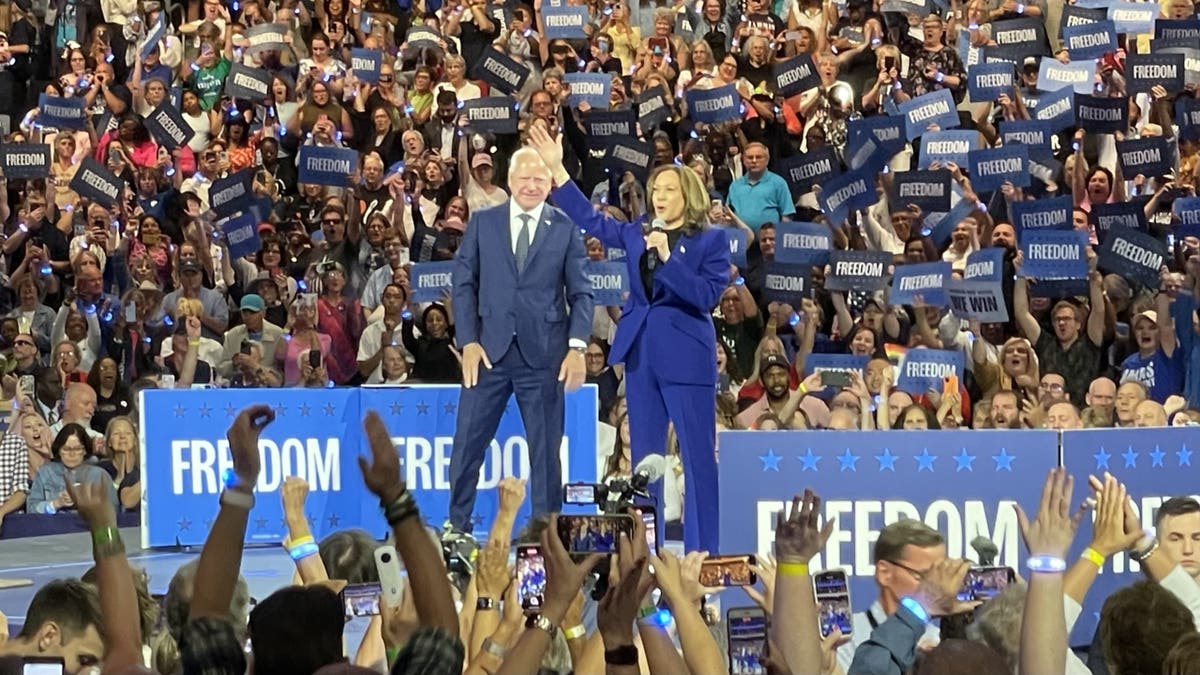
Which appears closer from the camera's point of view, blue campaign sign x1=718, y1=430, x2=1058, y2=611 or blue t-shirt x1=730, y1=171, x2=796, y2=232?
blue campaign sign x1=718, y1=430, x2=1058, y2=611

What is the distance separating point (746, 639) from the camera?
4289 millimetres

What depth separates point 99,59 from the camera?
54.0 ft

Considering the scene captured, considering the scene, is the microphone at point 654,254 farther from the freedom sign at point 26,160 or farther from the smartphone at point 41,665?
the freedom sign at point 26,160

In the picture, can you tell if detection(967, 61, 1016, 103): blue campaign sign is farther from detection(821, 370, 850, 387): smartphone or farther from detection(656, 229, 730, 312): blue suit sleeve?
detection(656, 229, 730, 312): blue suit sleeve

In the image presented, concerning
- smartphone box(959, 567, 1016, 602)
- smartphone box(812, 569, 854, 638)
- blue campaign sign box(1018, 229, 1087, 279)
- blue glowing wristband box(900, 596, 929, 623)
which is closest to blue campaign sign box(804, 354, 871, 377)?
blue campaign sign box(1018, 229, 1087, 279)

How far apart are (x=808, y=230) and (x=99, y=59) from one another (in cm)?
665

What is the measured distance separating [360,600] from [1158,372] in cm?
753

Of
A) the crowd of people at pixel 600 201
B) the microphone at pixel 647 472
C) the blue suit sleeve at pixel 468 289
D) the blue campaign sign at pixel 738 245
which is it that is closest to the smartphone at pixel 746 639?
the microphone at pixel 647 472

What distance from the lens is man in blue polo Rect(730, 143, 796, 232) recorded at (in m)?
13.4

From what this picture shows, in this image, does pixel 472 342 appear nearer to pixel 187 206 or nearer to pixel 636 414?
pixel 636 414

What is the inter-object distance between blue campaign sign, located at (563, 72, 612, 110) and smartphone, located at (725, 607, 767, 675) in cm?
981

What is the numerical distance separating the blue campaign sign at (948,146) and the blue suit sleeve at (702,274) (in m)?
5.44

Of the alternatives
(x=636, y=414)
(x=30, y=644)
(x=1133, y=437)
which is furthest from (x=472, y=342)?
(x=30, y=644)

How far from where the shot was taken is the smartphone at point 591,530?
194 inches
